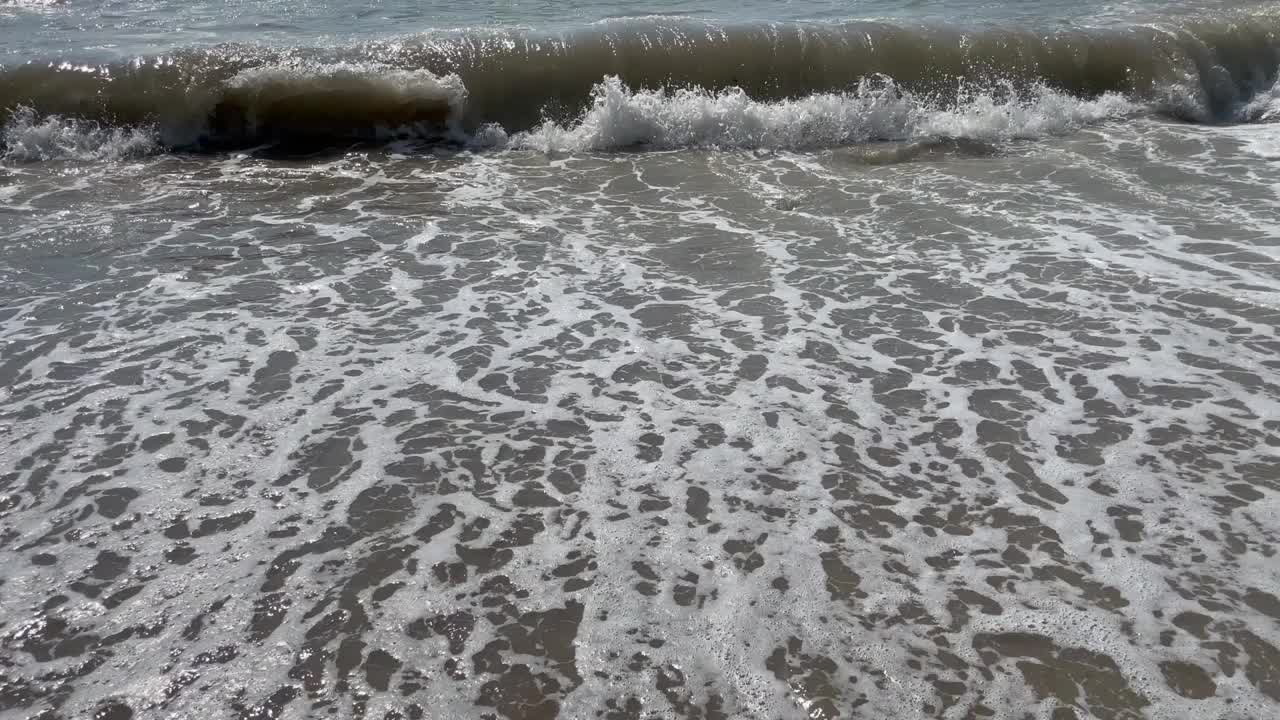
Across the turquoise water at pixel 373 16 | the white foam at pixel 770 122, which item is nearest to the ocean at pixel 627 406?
the white foam at pixel 770 122

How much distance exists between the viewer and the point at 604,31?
1142 cm

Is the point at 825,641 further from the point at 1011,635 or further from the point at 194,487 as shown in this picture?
the point at 194,487

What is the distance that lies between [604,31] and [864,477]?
873cm

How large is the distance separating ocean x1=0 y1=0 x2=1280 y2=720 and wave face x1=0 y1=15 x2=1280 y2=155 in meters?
0.08

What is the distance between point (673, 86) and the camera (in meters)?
10.7

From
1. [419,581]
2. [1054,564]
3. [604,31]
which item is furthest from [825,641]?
[604,31]

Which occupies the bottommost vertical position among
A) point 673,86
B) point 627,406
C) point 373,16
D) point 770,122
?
point 627,406

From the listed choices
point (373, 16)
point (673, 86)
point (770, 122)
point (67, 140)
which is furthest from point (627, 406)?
point (373, 16)

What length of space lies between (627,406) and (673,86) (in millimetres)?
6888

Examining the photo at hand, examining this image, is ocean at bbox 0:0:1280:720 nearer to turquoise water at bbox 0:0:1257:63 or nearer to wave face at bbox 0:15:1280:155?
wave face at bbox 0:15:1280:155

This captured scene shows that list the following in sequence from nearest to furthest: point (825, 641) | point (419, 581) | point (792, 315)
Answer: point (825, 641) < point (419, 581) < point (792, 315)

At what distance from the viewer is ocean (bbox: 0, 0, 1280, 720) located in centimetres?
308

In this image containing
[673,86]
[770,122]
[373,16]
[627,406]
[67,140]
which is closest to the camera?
[627,406]

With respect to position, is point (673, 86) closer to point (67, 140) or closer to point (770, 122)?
point (770, 122)
